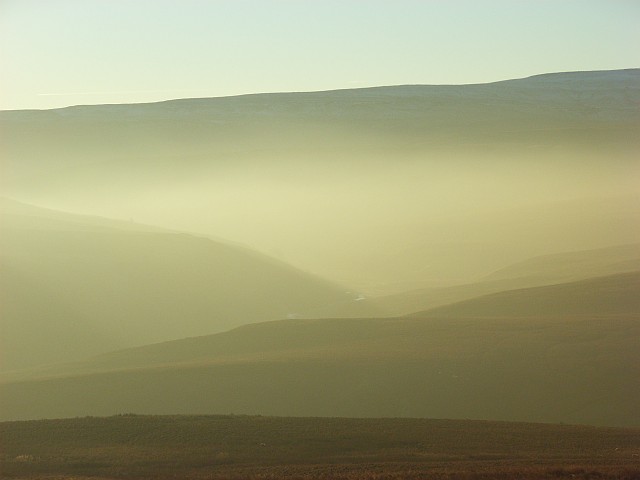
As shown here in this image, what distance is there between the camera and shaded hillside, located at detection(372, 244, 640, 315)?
98.8m

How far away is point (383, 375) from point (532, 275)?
6063cm

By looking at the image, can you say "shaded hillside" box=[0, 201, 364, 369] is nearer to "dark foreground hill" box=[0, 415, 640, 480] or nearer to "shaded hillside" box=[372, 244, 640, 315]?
"shaded hillside" box=[372, 244, 640, 315]

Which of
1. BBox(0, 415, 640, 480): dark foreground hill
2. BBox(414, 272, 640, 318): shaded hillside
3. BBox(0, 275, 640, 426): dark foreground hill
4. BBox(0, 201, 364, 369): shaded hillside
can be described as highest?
BBox(0, 201, 364, 369): shaded hillside

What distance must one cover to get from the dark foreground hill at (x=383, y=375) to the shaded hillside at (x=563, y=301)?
7.32 m

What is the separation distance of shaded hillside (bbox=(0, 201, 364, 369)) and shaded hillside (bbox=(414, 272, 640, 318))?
2209 centimetres

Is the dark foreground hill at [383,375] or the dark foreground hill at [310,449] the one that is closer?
the dark foreground hill at [310,449]

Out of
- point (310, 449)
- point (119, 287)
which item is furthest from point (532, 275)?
point (310, 449)

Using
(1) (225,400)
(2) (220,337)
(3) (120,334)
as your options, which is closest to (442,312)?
(2) (220,337)

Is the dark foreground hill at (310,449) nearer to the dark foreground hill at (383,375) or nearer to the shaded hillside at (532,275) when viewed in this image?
the dark foreground hill at (383,375)

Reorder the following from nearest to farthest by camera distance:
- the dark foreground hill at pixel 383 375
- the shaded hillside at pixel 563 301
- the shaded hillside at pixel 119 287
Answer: the dark foreground hill at pixel 383 375, the shaded hillside at pixel 563 301, the shaded hillside at pixel 119 287

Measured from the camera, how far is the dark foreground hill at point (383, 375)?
49.3 metres

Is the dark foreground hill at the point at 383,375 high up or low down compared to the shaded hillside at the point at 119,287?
down

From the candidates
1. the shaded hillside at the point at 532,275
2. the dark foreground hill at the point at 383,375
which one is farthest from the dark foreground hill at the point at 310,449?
the shaded hillside at the point at 532,275

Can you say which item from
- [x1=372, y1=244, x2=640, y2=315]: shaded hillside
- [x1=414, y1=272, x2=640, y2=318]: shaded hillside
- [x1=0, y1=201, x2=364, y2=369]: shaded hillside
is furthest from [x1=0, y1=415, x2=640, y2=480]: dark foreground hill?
[x1=372, y1=244, x2=640, y2=315]: shaded hillside
